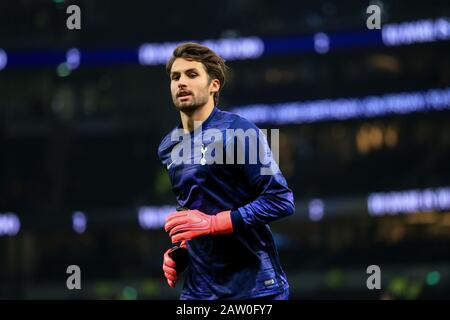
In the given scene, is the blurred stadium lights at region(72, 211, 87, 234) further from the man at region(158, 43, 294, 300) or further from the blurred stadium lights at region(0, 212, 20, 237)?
the man at region(158, 43, 294, 300)

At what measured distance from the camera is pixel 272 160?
15.3ft

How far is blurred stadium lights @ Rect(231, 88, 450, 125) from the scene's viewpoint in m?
18.8

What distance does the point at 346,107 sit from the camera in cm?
1933

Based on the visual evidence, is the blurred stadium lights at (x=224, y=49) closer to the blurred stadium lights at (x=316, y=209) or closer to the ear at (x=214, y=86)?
the blurred stadium lights at (x=316, y=209)

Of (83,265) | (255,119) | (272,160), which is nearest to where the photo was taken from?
(272,160)

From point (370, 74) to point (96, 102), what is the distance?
650 centimetres

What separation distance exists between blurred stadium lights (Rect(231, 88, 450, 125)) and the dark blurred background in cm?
3

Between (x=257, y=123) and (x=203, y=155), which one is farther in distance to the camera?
(x=257, y=123)

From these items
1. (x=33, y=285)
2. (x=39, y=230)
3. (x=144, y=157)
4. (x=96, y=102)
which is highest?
(x=96, y=102)

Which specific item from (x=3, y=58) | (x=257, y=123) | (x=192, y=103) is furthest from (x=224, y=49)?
(x=192, y=103)

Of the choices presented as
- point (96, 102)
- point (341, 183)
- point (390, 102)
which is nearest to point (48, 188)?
point (96, 102)

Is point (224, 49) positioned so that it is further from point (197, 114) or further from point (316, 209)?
point (197, 114)

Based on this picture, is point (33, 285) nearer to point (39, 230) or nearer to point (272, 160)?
point (39, 230)

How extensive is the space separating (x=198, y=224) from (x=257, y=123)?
14.3 metres
